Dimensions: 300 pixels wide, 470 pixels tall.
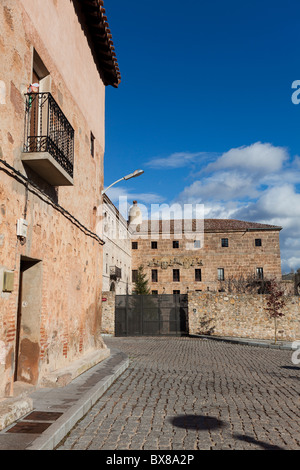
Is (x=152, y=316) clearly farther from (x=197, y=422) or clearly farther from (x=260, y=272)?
(x=260, y=272)

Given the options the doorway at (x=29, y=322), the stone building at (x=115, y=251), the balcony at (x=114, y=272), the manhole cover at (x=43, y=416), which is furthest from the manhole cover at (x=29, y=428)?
the balcony at (x=114, y=272)

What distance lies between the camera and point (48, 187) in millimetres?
7203

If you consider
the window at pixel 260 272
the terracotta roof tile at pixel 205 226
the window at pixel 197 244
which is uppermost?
the terracotta roof tile at pixel 205 226

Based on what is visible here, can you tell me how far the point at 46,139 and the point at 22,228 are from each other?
4.84ft

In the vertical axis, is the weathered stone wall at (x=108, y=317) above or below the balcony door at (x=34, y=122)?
below

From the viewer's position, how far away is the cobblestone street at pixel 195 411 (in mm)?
4391

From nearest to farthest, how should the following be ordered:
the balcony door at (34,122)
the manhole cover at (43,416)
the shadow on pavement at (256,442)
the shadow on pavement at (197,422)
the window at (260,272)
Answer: the shadow on pavement at (256,442) < the manhole cover at (43,416) < the shadow on pavement at (197,422) < the balcony door at (34,122) < the window at (260,272)

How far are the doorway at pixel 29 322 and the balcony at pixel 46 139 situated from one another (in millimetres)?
1513

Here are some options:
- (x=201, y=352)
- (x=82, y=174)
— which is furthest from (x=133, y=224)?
(x=82, y=174)

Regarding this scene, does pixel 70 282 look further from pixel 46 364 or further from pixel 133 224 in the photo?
pixel 133 224

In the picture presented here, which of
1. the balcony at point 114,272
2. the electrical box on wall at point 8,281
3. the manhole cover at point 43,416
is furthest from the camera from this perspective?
the balcony at point 114,272

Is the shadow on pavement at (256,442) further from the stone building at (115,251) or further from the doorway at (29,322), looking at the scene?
the stone building at (115,251)

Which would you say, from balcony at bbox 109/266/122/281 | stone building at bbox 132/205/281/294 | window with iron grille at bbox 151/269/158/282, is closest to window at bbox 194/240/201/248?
stone building at bbox 132/205/281/294

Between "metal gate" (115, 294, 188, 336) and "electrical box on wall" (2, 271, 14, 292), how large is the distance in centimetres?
1709
